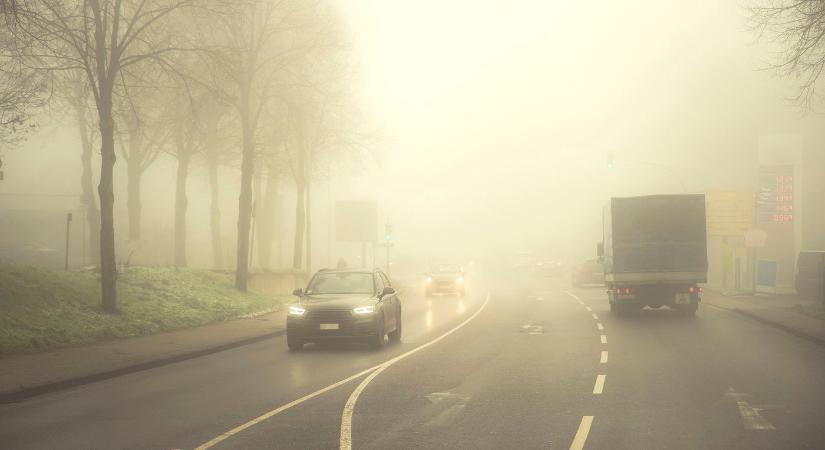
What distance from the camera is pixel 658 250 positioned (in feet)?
86.0

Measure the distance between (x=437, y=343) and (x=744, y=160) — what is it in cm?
7580

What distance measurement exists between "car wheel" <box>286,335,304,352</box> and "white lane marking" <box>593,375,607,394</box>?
6.92 meters

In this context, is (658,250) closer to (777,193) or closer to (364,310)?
(364,310)

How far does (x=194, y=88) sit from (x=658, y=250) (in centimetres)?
1385

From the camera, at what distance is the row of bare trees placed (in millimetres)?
21812

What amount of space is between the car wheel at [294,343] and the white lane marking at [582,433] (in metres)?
9.32

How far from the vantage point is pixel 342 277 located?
789 inches

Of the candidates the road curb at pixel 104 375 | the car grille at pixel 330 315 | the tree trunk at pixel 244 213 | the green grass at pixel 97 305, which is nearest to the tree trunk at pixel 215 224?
the tree trunk at pixel 244 213

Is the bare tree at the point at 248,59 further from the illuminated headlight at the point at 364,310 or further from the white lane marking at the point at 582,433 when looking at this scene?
the white lane marking at the point at 582,433

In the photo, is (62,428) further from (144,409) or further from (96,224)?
(96,224)

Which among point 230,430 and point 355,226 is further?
point 355,226

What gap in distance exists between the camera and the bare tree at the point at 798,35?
1948 cm

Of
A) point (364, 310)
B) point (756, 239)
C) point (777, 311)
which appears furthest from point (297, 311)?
point (756, 239)

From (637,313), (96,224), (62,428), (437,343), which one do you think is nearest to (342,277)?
(437,343)
